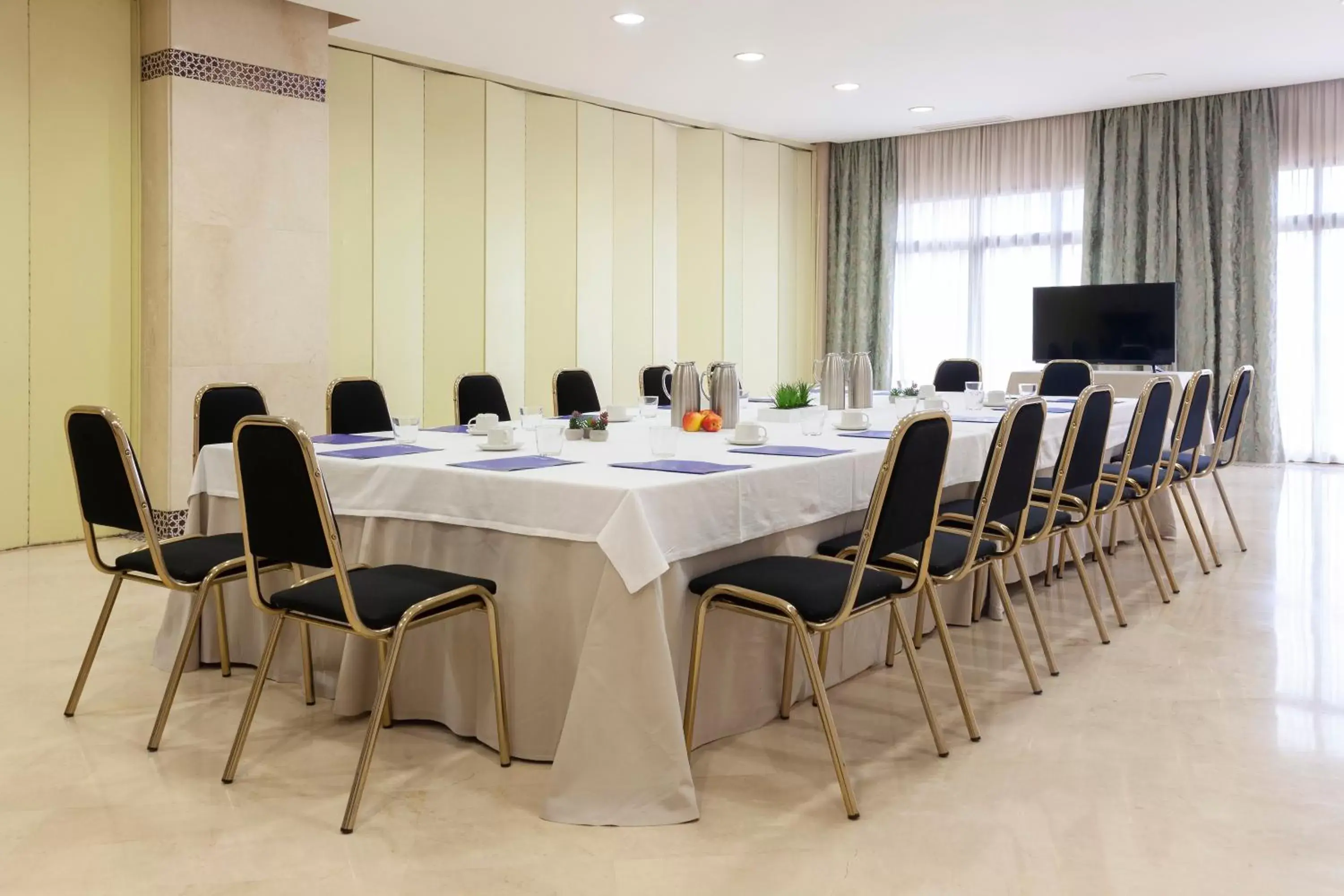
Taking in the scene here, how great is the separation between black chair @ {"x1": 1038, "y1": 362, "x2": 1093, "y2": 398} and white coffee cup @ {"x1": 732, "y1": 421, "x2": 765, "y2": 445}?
3.44 metres

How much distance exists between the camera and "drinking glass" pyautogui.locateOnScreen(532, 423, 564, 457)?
10.8 feet

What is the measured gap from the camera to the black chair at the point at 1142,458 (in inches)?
180

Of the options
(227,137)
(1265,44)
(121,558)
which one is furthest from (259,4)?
(1265,44)

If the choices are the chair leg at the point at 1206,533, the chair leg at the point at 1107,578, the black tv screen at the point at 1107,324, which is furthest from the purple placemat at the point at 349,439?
the black tv screen at the point at 1107,324

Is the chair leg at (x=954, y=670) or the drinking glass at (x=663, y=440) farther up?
the drinking glass at (x=663, y=440)

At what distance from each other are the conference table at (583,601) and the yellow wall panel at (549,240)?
4740mm

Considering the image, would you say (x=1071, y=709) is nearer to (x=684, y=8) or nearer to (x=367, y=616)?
(x=367, y=616)

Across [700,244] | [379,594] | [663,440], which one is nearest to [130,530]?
[379,594]

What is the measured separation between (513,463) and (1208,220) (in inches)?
304

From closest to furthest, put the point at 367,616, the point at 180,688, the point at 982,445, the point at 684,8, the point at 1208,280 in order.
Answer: the point at 367,616
the point at 180,688
the point at 982,445
the point at 684,8
the point at 1208,280

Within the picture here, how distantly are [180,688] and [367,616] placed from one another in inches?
49.9

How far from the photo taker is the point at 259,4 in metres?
6.20

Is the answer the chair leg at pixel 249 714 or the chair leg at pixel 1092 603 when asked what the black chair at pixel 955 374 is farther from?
the chair leg at pixel 249 714

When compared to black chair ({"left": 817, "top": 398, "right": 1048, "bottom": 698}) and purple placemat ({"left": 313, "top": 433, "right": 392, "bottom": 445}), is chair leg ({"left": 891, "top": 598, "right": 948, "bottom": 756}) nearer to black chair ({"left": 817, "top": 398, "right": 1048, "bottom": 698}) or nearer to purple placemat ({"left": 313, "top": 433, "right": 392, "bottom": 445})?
black chair ({"left": 817, "top": 398, "right": 1048, "bottom": 698})
